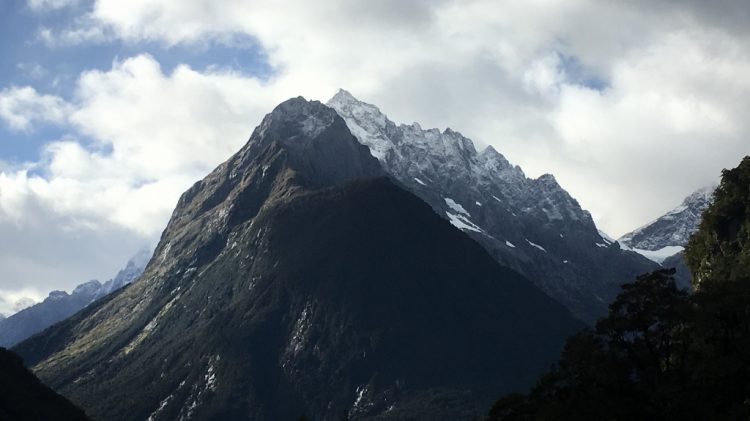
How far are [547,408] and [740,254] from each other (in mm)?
88401

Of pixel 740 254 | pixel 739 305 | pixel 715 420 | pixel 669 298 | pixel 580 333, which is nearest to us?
pixel 715 420

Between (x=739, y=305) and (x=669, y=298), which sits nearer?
(x=739, y=305)

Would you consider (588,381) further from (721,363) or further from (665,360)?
(721,363)

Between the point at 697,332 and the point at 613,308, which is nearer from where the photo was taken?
the point at 697,332

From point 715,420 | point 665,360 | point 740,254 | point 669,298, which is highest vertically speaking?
point 740,254

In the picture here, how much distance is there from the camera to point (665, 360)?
11506cm

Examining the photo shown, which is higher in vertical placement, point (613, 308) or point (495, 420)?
point (613, 308)

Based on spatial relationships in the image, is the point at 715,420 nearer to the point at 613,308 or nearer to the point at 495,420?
the point at 613,308

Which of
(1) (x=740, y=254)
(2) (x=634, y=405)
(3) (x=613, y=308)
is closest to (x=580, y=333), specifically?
(3) (x=613, y=308)

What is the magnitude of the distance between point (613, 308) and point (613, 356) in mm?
6210

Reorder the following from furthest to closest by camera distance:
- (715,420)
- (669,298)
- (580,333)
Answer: (580,333) → (669,298) → (715,420)

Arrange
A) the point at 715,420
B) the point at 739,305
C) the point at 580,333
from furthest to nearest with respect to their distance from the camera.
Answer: the point at 580,333 → the point at 739,305 → the point at 715,420

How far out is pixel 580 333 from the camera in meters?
125

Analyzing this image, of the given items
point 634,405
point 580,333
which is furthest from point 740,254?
point 634,405
